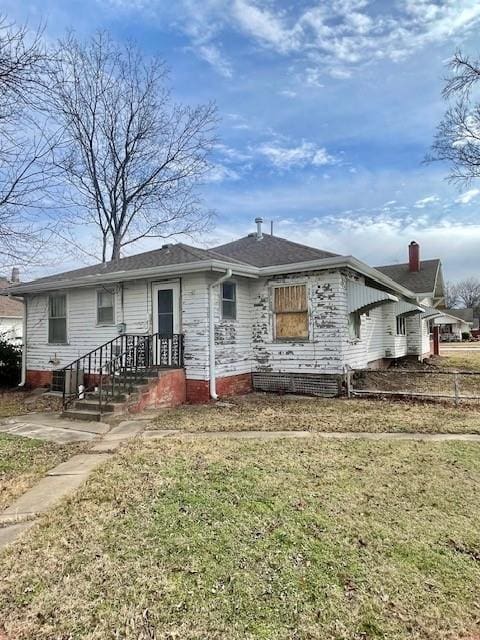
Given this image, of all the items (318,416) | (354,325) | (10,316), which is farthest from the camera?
(10,316)

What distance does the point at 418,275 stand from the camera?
22469 millimetres

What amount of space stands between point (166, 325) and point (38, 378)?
524cm

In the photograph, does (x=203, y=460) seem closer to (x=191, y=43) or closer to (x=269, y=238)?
(x=269, y=238)

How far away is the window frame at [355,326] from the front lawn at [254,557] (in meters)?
5.64

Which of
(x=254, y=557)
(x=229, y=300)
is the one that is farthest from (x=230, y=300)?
(x=254, y=557)

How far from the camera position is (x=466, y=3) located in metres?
9.73

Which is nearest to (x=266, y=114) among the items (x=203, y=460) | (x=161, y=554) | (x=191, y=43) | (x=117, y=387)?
(x=191, y=43)

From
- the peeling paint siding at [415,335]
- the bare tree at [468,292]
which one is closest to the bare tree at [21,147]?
the peeling paint siding at [415,335]

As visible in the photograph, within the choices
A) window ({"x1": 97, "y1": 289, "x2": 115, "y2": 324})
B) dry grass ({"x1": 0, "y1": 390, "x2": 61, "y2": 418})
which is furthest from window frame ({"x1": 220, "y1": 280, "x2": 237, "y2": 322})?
dry grass ({"x1": 0, "y1": 390, "x2": 61, "y2": 418})

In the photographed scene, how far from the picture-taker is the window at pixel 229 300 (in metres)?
9.78

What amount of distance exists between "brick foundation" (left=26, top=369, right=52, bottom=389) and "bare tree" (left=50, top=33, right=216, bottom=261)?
10.3 meters

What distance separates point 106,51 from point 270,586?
23.5 m

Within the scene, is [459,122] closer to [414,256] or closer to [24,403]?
[414,256]

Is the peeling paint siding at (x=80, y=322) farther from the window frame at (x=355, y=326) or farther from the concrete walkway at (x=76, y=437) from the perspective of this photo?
the window frame at (x=355, y=326)
